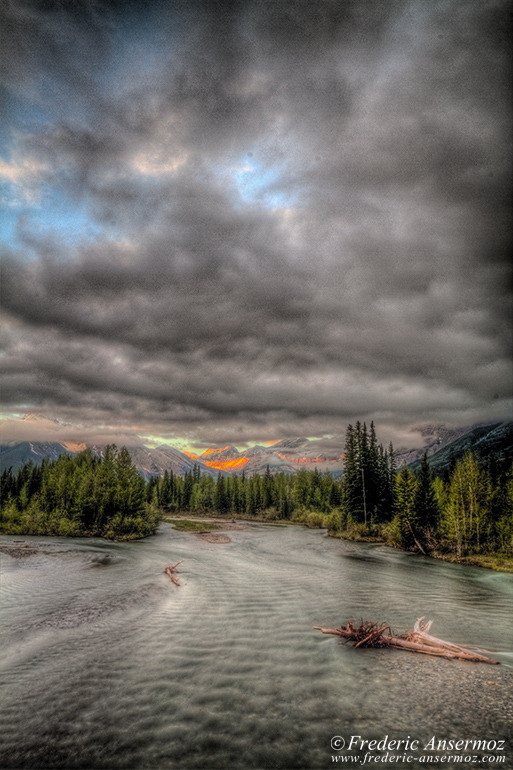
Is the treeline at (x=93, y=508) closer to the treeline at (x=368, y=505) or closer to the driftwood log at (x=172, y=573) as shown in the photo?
the treeline at (x=368, y=505)

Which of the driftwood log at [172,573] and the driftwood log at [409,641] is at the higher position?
the driftwood log at [409,641]

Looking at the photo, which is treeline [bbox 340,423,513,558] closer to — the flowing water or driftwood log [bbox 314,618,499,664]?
the flowing water

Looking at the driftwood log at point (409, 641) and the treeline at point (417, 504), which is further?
the treeline at point (417, 504)

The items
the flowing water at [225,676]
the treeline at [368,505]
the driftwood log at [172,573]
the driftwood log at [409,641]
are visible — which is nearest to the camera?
the flowing water at [225,676]

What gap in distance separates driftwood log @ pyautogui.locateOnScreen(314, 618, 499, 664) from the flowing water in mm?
697

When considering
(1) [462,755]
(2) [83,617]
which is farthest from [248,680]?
(2) [83,617]

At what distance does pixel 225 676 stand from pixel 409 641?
8178 mm

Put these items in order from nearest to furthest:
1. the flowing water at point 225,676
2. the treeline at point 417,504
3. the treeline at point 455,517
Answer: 1. the flowing water at point 225,676
2. the treeline at point 455,517
3. the treeline at point 417,504

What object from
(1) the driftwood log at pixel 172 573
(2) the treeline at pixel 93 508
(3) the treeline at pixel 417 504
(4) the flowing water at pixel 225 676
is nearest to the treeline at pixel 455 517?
(3) the treeline at pixel 417 504

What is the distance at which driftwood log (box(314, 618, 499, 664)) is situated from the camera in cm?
1446

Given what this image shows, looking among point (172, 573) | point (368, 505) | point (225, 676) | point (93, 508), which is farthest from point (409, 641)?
point (368, 505)

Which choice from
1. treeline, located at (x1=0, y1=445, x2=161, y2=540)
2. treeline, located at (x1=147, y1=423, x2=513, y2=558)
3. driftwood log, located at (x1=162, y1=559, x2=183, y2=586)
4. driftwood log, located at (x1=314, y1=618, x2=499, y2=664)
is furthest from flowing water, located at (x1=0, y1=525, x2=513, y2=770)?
treeline, located at (x1=0, y1=445, x2=161, y2=540)

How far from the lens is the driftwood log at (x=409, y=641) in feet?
47.4

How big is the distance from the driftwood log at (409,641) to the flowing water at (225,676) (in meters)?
0.70
